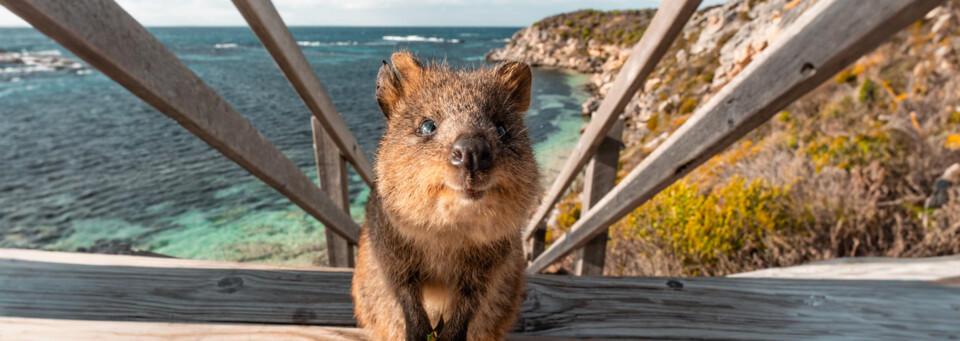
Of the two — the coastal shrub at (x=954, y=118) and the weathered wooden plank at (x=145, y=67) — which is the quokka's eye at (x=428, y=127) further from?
the coastal shrub at (x=954, y=118)

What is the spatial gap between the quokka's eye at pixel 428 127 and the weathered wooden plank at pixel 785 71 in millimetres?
879

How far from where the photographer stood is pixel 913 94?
6.34 meters

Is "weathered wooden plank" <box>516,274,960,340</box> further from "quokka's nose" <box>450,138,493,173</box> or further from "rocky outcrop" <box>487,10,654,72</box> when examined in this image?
"rocky outcrop" <box>487,10,654,72</box>

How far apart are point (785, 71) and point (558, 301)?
1.25 metres

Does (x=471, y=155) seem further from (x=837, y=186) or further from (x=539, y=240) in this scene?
(x=837, y=186)

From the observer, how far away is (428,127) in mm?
1570

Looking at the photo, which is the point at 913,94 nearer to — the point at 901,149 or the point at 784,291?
the point at 901,149

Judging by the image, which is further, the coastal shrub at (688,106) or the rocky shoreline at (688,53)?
the coastal shrub at (688,106)

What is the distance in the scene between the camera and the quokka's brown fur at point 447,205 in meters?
1.35

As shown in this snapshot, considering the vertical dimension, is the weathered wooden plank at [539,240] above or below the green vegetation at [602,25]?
below

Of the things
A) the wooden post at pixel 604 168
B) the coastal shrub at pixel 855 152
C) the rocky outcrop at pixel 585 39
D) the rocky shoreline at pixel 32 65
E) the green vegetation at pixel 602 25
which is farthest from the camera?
the rocky shoreline at pixel 32 65

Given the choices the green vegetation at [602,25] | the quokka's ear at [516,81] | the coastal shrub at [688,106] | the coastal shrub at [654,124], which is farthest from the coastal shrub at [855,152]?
the green vegetation at [602,25]

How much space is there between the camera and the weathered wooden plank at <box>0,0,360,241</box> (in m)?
1.15

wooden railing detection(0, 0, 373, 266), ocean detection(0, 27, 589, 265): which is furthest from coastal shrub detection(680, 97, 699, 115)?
wooden railing detection(0, 0, 373, 266)
